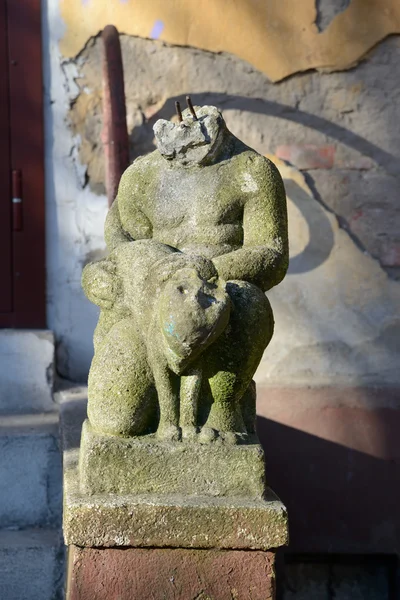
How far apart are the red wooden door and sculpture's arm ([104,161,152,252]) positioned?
56.8 inches

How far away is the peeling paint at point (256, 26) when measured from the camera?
3.60 meters

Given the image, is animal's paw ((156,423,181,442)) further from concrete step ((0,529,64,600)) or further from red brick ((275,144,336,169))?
red brick ((275,144,336,169))

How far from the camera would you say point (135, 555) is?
1959 mm

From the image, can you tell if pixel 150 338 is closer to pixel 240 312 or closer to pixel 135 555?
pixel 240 312

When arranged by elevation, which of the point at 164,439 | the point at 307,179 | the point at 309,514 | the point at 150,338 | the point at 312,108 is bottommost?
the point at 309,514

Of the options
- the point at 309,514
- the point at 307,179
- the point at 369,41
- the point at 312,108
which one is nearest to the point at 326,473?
the point at 309,514

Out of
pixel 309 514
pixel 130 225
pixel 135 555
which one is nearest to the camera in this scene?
pixel 135 555

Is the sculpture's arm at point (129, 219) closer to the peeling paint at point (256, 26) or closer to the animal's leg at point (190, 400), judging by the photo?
the animal's leg at point (190, 400)

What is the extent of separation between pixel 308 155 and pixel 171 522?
2147 millimetres

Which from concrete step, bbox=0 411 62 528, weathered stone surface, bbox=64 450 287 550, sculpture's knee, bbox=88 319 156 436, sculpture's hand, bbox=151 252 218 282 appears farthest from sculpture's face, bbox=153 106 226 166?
concrete step, bbox=0 411 62 528

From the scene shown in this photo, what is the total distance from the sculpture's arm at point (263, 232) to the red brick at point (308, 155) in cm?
144

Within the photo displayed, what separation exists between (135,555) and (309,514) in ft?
5.60

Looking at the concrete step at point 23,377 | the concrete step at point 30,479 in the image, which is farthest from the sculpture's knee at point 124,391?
the concrete step at point 23,377

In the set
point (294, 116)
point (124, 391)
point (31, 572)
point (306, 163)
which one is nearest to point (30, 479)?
point (31, 572)
